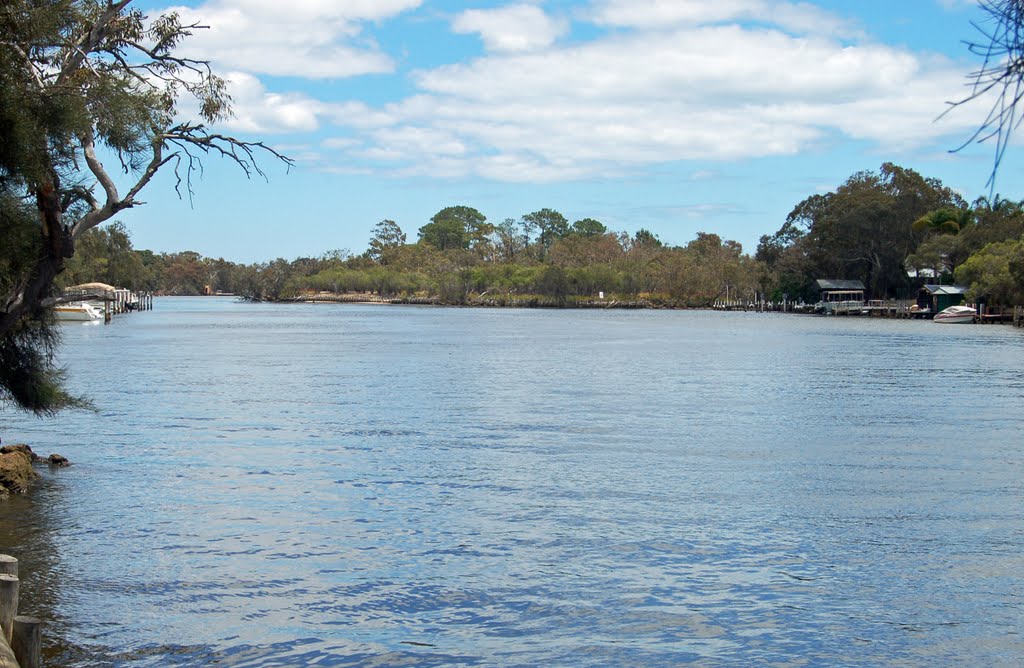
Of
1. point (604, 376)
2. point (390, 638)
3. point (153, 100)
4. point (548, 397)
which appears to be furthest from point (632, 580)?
point (604, 376)

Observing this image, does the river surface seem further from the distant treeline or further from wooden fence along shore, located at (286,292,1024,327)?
wooden fence along shore, located at (286,292,1024,327)

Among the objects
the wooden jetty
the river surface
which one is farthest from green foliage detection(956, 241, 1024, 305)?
the wooden jetty

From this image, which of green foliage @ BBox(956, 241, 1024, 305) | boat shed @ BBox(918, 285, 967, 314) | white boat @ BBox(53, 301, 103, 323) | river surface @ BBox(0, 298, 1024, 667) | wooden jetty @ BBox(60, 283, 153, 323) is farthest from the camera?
boat shed @ BBox(918, 285, 967, 314)

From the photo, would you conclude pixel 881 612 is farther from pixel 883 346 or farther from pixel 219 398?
pixel 883 346

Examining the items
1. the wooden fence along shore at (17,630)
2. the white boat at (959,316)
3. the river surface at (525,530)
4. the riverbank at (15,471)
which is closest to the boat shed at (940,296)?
the white boat at (959,316)

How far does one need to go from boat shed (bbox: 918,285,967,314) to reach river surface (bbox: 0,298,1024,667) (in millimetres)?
78430

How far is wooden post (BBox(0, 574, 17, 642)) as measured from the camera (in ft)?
28.6

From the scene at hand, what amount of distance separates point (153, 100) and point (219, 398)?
807 inches

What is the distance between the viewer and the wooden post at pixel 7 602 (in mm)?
8719

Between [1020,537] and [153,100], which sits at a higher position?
[153,100]

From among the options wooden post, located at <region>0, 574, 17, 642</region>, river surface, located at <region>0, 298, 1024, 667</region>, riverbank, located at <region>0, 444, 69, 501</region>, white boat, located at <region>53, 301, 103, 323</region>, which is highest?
white boat, located at <region>53, 301, 103, 323</region>

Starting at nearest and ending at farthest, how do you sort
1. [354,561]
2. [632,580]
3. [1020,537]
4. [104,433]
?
[632,580]
[354,561]
[1020,537]
[104,433]

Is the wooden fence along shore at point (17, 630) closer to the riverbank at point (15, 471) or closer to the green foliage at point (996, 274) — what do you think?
the riverbank at point (15, 471)

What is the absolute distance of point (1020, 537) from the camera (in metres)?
14.9
